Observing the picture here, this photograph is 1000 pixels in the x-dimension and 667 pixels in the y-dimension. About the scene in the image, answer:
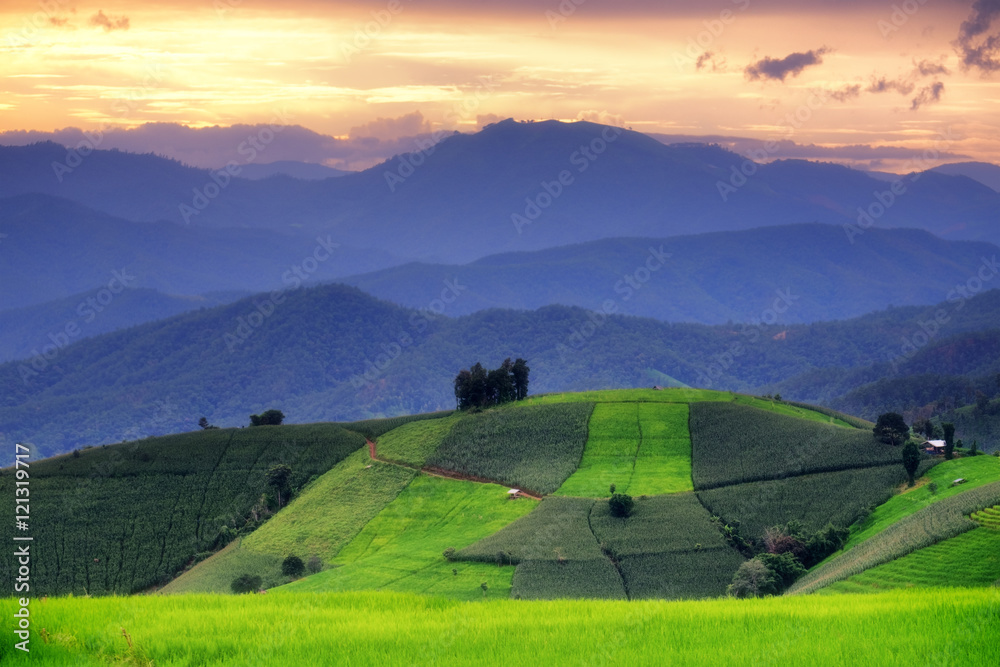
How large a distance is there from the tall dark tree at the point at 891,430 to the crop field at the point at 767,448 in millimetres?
973

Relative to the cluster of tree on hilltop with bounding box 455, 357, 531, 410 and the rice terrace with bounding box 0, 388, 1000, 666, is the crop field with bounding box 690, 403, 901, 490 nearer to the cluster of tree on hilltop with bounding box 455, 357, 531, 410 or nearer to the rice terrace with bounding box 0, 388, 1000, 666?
the rice terrace with bounding box 0, 388, 1000, 666

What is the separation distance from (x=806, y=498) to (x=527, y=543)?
89.6 ft

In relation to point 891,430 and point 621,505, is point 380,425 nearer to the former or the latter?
point 621,505

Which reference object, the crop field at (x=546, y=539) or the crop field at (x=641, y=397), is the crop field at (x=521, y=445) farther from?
the crop field at (x=546, y=539)

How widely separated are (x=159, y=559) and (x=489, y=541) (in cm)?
4339

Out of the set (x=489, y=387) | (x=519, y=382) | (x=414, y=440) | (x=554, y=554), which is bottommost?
(x=554, y=554)

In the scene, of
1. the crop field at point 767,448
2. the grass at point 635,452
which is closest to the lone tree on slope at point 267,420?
the grass at point 635,452

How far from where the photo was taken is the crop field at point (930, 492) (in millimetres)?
73500

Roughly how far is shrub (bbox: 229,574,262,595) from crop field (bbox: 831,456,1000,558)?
51417 mm

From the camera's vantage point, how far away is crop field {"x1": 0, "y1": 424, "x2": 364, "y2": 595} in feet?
334

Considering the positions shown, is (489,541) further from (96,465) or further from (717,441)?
(96,465)

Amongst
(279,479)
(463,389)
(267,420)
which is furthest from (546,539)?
(267,420)

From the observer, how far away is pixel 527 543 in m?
82.4

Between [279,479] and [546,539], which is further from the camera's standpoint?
[279,479]
